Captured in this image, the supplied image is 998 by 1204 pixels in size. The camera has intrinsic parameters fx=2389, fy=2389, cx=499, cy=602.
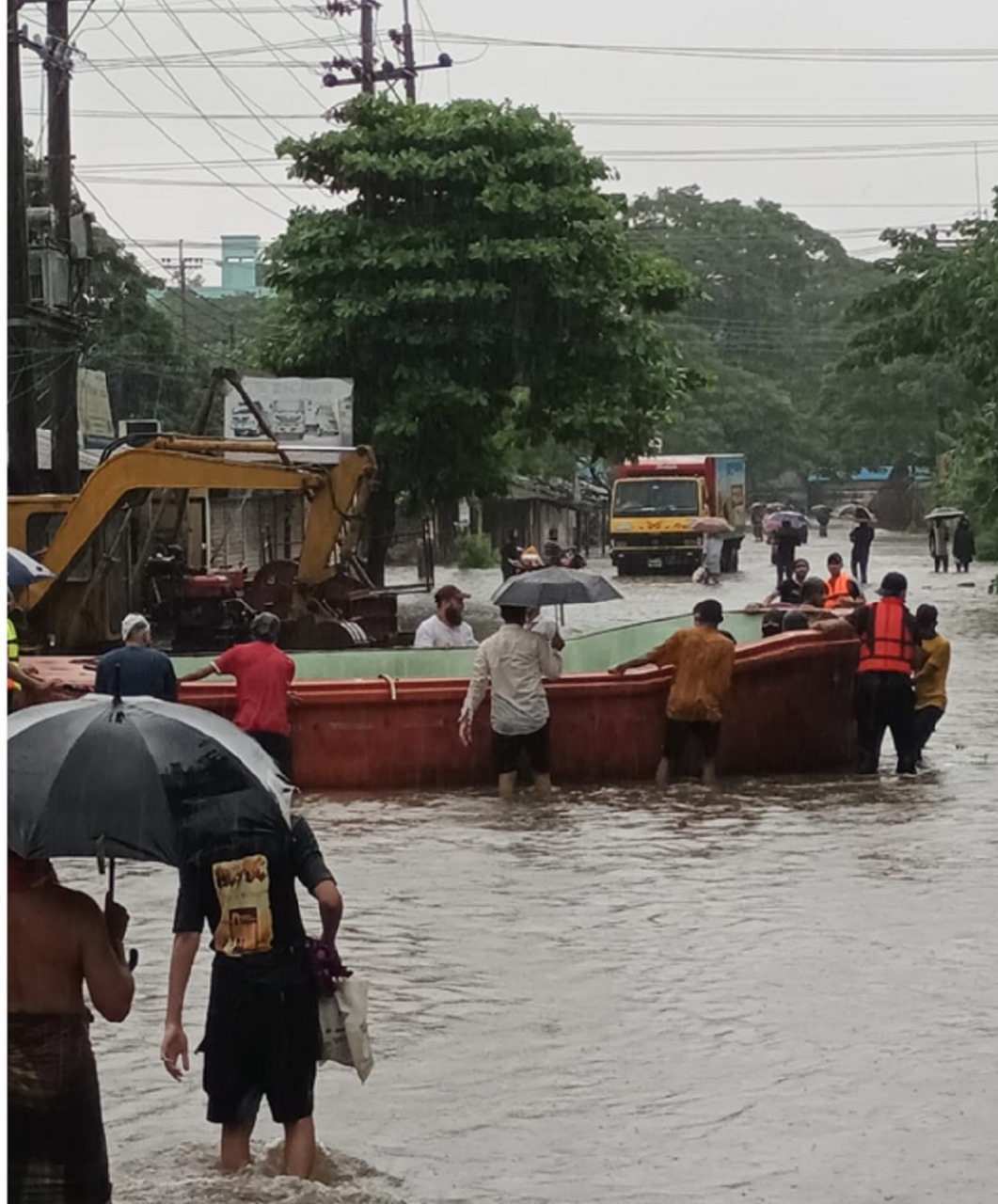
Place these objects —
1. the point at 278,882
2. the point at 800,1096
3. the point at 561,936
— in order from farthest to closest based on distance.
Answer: the point at 561,936
the point at 800,1096
the point at 278,882

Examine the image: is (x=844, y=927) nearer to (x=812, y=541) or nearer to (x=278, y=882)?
(x=278, y=882)

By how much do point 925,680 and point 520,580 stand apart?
309 cm

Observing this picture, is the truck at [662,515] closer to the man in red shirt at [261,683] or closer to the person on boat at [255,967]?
the man in red shirt at [261,683]

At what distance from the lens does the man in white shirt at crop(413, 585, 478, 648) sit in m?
17.9

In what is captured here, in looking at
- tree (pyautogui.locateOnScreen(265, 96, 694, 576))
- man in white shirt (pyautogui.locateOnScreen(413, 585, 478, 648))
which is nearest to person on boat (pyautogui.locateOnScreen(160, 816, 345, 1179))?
man in white shirt (pyautogui.locateOnScreen(413, 585, 478, 648))

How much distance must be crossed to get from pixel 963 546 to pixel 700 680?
3471 centimetres

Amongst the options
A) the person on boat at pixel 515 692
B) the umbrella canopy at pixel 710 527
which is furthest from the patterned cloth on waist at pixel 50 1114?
the umbrella canopy at pixel 710 527

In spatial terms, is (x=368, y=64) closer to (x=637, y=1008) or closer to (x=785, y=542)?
(x=785, y=542)

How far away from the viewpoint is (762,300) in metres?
73.8

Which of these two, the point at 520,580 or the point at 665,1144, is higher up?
the point at 520,580

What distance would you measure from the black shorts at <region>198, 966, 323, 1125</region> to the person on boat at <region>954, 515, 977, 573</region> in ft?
145

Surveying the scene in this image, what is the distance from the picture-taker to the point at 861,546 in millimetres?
43125

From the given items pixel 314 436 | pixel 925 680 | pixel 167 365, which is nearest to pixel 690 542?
pixel 167 365

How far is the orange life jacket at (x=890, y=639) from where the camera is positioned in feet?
54.4
